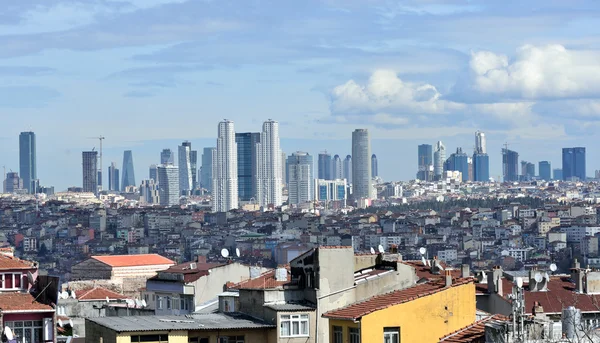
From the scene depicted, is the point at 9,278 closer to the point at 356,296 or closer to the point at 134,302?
the point at 356,296

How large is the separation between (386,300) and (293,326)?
1386 millimetres

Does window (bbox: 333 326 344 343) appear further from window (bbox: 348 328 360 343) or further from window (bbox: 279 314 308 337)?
window (bbox: 279 314 308 337)

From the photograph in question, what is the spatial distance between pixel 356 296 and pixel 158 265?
65543 millimetres

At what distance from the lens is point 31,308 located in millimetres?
20406

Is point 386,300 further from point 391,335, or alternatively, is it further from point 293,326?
point 293,326

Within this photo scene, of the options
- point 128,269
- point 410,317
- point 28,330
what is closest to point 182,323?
point 28,330

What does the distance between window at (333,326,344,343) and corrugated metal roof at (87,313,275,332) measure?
1054 millimetres

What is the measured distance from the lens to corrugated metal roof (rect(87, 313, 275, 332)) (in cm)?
2038

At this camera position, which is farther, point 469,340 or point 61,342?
point 61,342

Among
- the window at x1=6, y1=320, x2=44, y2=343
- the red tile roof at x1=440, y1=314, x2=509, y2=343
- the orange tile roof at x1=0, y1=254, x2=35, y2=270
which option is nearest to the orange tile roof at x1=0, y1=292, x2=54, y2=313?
the window at x1=6, y1=320, x2=44, y2=343

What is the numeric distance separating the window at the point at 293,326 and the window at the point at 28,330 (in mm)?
2875

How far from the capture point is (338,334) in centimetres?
2025

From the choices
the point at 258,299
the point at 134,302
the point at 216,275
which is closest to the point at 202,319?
the point at 258,299

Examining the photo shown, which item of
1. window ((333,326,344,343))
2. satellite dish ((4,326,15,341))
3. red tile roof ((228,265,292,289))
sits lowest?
window ((333,326,344,343))
